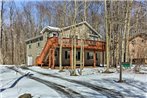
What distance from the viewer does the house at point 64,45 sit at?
3341cm

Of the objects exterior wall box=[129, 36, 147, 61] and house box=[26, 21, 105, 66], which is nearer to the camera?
house box=[26, 21, 105, 66]

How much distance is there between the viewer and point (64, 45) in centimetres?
3359

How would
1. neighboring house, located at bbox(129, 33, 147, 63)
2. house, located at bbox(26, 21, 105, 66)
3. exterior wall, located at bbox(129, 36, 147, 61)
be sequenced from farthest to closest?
exterior wall, located at bbox(129, 36, 147, 61) < neighboring house, located at bbox(129, 33, 147, 63) < house, located at bbox(26, 21, 105, 66)

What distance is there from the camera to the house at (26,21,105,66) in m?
33.4

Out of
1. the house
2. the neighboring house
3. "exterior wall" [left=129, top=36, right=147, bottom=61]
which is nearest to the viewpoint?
the house

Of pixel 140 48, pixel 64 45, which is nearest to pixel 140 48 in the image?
pixel 140 48

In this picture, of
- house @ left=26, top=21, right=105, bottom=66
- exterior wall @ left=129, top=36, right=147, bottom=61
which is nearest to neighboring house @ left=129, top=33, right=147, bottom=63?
exterior wall @ left=129, top=36, right=147, bottom=61

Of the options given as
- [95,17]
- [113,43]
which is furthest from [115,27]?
[95,17]

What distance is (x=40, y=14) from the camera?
2650 inches

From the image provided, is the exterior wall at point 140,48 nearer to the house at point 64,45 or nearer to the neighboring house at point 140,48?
the neighboring house at point 140,48

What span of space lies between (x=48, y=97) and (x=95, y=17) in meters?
43.4

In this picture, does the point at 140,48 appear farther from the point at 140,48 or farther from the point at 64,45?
the point at 64,45

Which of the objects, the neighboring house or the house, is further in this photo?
the neighboring house

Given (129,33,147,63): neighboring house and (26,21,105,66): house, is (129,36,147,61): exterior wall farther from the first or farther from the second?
(26,21,105,66): house
